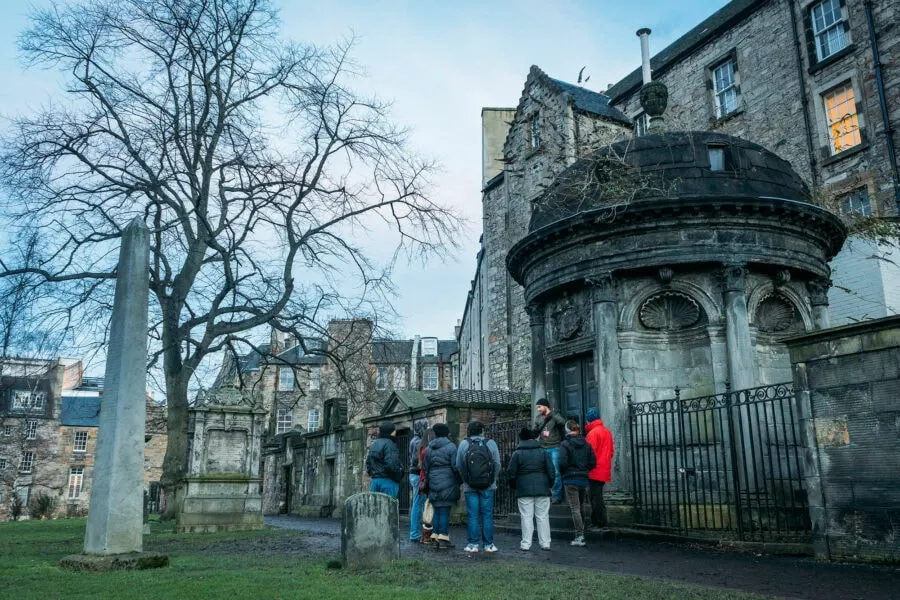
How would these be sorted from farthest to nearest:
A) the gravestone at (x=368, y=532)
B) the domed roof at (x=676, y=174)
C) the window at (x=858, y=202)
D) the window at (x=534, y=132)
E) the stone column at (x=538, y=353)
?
the window at (x=534, y=132)
the window at (x=858, y=202)
the stone column at (x=538, y=353)
the domed roof at (x=676, y=174)
the gravestone at (x=368, y=532)

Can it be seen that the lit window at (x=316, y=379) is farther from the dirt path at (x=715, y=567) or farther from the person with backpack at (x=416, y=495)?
the dirt path at (x=715, y=567)

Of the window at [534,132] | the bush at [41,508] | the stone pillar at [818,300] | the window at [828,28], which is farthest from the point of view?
the bush at [41,508]

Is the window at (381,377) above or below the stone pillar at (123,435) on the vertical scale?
above

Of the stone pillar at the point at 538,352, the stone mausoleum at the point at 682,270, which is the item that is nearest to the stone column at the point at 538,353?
the stone pillar at the point at 538,352

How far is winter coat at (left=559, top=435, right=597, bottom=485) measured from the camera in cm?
1050

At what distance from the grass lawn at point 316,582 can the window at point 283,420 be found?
48626mm

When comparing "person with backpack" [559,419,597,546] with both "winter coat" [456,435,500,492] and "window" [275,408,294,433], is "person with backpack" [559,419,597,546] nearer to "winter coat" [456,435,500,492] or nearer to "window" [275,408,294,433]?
"winter coat" [456,435,500,492]

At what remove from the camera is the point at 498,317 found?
30391 mm

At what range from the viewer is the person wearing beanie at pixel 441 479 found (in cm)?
990

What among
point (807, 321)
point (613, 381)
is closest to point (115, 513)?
point (613, 381)

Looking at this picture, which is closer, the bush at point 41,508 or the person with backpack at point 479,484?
the person with backpack at point 479,484

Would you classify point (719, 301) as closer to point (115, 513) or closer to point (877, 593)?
point (877, 593)

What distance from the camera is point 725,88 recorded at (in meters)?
24.9

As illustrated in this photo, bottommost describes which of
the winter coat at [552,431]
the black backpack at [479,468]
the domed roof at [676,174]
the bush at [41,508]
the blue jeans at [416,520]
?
the bush at [41,508]
